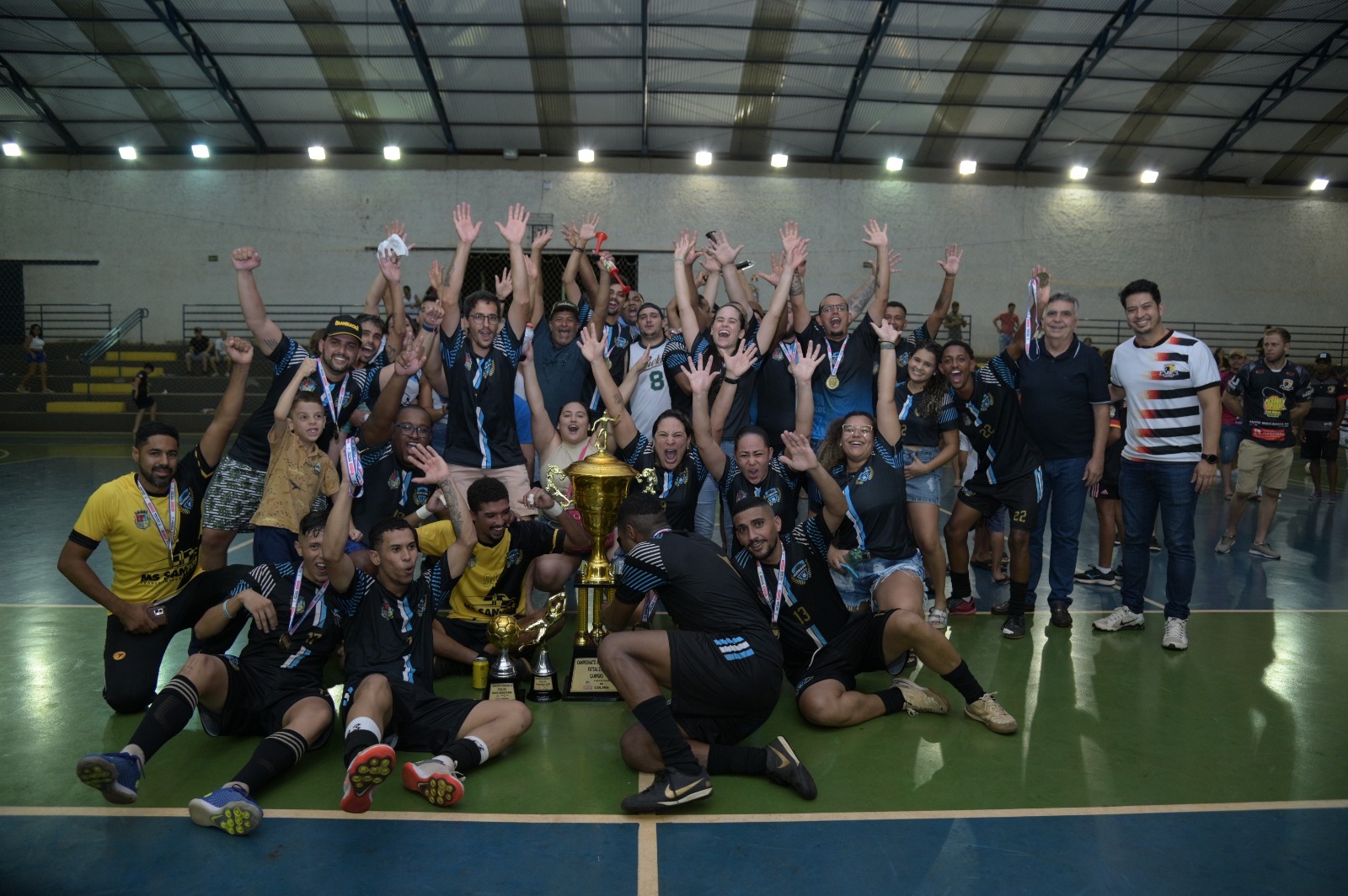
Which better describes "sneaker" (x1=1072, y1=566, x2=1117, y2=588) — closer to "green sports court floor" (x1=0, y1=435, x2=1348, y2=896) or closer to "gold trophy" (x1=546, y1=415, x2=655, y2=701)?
"green sports court floor" (x1=0, y1=435, x2=1348, y2=896)

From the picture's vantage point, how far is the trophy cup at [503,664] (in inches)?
199

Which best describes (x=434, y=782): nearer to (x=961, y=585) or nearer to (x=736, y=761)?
(x=736, y=761)

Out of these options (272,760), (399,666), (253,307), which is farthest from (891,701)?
(253,307)

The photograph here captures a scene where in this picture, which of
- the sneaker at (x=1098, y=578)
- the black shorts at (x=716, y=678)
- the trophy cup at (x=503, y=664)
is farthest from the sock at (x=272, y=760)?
the sneaker at (x=1098, y=578)

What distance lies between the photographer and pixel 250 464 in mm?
5801

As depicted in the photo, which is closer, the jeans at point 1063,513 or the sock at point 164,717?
the sock at point 164,717

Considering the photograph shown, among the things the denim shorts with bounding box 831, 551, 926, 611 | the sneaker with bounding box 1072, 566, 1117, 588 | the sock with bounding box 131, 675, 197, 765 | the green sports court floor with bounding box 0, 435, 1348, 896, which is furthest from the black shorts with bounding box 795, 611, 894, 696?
the sneaker with bounding box 1072, 566, 1117, 588

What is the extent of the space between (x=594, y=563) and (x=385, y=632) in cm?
141

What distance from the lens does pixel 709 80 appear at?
20.6 m

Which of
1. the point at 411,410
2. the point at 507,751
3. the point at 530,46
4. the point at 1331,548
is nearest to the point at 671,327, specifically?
the point at 411,410

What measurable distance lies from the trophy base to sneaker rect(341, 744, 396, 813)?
5.38ft

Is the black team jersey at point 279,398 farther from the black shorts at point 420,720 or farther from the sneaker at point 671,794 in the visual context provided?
the sneaker at point 671,794

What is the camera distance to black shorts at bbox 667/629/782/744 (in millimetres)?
4219

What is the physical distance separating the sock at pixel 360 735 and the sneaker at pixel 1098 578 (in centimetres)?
619
